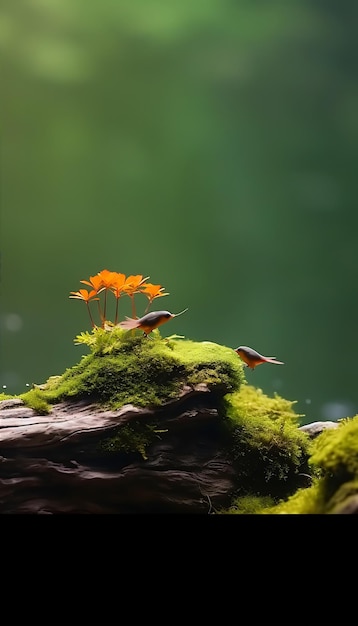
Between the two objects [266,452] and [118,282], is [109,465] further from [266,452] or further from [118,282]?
[118,282]

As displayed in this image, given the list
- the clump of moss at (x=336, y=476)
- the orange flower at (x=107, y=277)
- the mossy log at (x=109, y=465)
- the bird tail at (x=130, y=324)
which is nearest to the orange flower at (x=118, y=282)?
the orange flower at (x=107, y=277)

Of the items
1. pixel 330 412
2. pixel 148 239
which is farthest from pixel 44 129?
pixel 330 412

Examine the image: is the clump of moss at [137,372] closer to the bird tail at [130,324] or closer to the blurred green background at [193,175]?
the bird tail at [130,324]

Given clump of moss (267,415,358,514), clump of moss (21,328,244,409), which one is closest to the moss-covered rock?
clump of moss (21,328,244,409)

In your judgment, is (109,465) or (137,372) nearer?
(109,465)

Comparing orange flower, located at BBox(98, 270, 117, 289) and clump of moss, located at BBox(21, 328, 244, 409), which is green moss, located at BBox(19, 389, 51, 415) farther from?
orange flower, located at BBox(98, 270, 117, 289)

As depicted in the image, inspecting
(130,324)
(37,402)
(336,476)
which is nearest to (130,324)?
(130,324)
